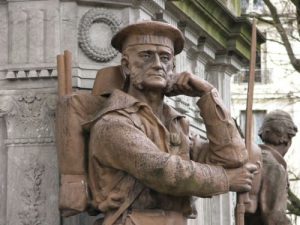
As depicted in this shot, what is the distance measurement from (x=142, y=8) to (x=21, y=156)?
1349 mm

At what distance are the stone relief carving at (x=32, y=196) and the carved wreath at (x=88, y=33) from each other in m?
0.83

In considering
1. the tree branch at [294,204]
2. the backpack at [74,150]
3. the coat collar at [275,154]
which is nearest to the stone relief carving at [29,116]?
the backpack at [74,150]

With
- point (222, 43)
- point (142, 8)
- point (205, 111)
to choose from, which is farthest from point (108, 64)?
point (222, 43)

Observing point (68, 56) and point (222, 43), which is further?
point (222, 43)

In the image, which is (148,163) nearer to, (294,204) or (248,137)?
(248,137)

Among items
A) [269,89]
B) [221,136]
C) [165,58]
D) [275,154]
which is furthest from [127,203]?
[269,89]

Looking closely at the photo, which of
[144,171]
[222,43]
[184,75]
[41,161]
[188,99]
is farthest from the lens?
[222,43]

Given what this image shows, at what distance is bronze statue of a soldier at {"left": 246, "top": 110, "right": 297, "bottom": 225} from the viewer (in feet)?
27.1

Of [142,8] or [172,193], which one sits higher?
[142,8]

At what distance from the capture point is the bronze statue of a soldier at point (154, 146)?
6.84 meters

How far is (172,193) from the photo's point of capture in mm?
6906

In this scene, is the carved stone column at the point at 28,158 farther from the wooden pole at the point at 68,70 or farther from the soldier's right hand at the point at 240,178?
the soldier's right hand at the point at 240,178

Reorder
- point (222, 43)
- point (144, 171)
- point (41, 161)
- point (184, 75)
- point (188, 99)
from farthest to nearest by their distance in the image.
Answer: point (222, 43)
point (188, 99)
point (41, 161)
point (184, 75)
point (144, 171)

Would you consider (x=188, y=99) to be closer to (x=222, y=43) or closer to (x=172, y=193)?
(x=222, y=43)
